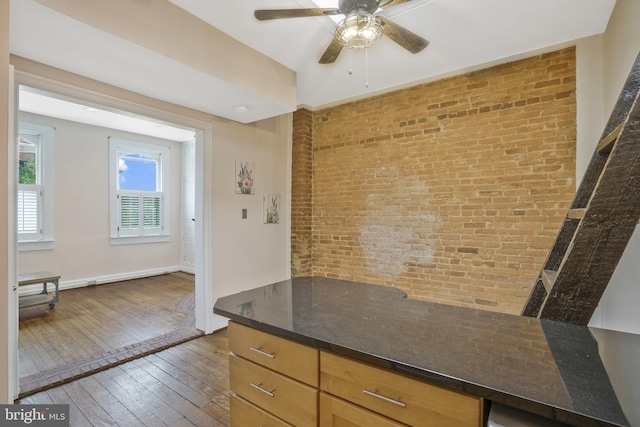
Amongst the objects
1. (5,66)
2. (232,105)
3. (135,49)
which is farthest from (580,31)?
(5,66)

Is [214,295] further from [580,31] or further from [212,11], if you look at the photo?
[580,31]

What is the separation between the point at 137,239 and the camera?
5.75 m

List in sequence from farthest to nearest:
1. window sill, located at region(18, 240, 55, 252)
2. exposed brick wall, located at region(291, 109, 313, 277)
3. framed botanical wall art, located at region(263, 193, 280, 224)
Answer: window sill, located at region(18, 240, 55, 252) < exposed brick wall, located at region(291, 109, 313, 277) < framed botanical wall art, located at region(263, 193, 280, 224)

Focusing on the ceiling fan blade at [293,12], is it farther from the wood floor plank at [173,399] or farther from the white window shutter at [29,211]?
the white window shutter at [29,211]

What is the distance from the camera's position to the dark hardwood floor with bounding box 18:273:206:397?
251 centimetres

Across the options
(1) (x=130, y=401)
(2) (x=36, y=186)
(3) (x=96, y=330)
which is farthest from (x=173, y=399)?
(2) (x=36, y=186)

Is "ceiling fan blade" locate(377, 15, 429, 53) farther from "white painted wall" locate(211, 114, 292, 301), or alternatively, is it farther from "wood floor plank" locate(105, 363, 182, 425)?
"wood floor plank" locate(105, 363, 182, 425)

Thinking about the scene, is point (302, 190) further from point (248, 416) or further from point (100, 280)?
point (100, 280)

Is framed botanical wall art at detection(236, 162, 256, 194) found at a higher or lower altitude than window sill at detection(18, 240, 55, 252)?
higher

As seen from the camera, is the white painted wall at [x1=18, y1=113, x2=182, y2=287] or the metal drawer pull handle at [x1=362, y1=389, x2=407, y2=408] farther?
the white painted wall at [x1=18, y1=113, x2=182, y2=287]

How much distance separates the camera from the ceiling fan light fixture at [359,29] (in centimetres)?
176

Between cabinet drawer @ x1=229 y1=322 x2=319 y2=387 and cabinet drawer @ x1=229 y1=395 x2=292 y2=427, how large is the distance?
8.6 inches

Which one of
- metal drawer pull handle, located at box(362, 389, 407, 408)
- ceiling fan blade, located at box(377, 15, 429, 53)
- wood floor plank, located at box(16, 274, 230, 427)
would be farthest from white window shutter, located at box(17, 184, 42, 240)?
metal drawer pull handle, located at box(362, 389, 407, 408)

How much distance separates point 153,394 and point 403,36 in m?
3.15
